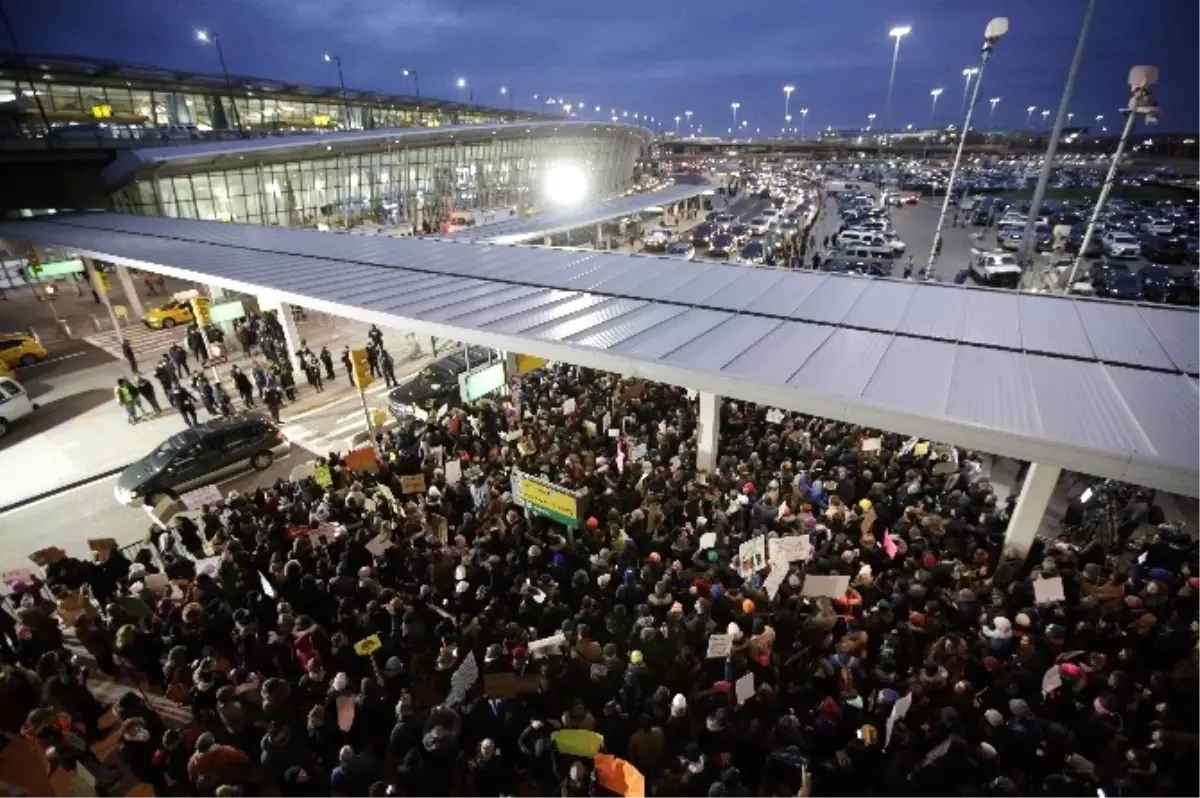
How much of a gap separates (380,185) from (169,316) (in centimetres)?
2457

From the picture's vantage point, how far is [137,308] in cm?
2606

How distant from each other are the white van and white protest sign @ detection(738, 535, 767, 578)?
2131 centimetres

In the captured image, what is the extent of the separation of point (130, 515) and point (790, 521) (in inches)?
550

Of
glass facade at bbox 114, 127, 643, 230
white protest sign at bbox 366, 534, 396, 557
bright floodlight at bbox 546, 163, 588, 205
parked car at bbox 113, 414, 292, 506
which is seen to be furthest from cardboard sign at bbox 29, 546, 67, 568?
bright floodlight at bbox 546, 163, 588, 205

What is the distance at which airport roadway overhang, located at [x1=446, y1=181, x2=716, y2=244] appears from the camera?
28.7 meters

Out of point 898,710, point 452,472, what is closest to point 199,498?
point 452,472

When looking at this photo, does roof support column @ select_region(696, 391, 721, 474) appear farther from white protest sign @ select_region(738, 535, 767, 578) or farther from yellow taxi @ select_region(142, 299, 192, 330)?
yellow taxi @ select_region(142, 299, 192, 330)

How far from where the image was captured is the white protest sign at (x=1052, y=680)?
5863 millimetres

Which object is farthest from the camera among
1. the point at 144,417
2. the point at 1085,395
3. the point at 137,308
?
the point at 137,308

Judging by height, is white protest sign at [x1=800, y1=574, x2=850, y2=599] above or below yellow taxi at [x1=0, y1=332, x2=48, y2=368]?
above

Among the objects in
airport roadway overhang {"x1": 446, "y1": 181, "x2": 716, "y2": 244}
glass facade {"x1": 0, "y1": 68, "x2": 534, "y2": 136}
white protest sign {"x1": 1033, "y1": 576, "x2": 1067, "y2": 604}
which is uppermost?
glass facade {"x1": 0, "y1": 68, "x2": 534, "y2": 136}

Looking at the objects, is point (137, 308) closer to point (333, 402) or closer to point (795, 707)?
point (333, 402)

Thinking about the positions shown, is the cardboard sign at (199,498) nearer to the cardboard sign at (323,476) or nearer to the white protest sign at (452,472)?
the cardboard sign at (323,476)

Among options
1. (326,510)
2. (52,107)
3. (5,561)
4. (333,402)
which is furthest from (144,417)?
(52,107)
